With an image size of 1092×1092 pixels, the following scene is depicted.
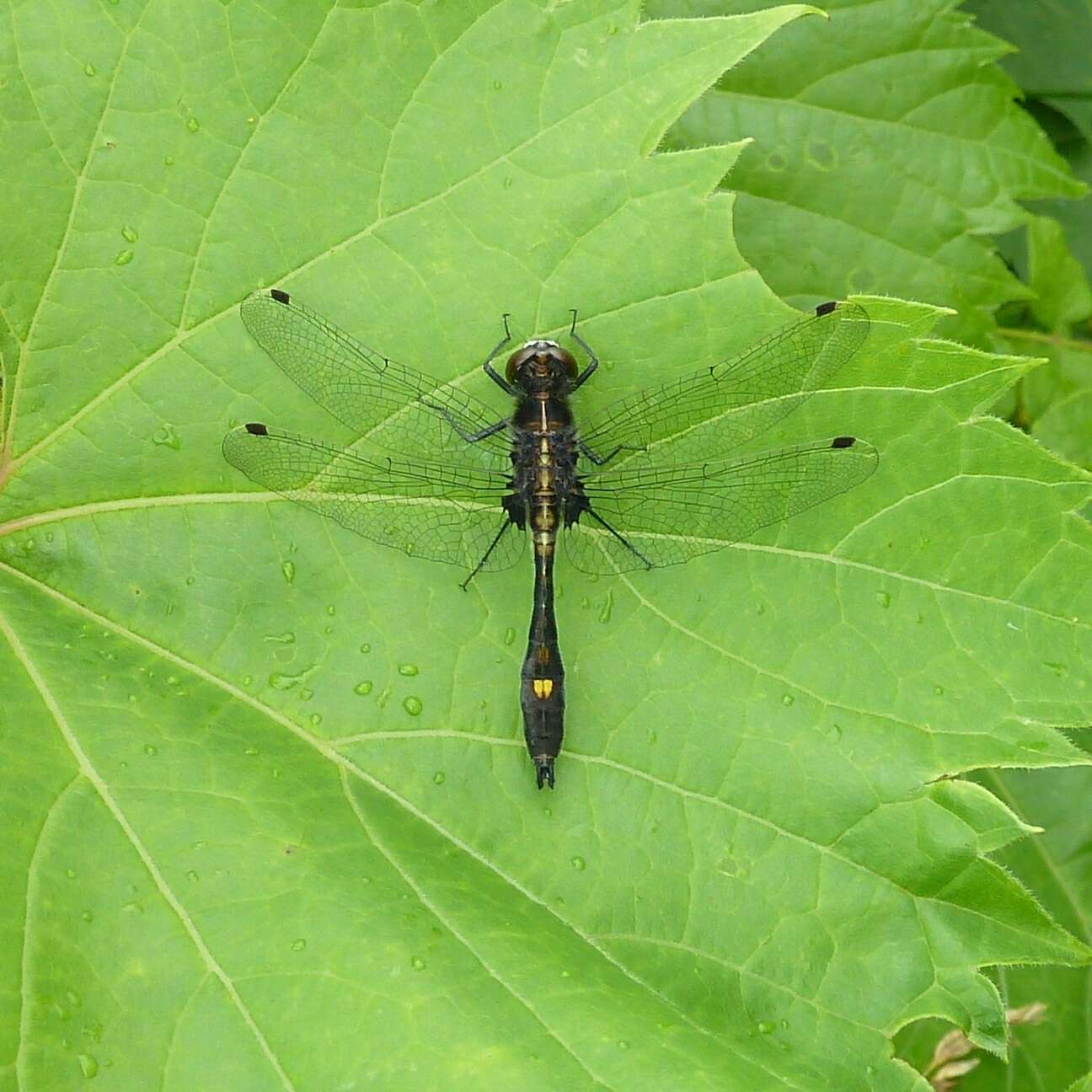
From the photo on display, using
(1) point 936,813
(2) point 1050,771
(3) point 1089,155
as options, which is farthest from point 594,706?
(3) point 1089,155

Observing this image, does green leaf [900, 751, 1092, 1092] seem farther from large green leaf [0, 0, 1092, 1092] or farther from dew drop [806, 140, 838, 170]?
dew drop [806, 140, 838, 170]

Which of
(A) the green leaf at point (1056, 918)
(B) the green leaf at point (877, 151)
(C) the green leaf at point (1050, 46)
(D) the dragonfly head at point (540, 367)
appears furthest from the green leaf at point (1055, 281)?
(D) the dragonfly head at point (540, 367)

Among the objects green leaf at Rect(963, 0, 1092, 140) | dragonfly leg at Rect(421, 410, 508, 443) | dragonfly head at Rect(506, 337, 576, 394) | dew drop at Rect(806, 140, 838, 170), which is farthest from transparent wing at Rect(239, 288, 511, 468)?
green leaf at Rect(963, 0, 1092, 140)

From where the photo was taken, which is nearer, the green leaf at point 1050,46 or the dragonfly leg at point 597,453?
the dragonfly leg at point 597,453

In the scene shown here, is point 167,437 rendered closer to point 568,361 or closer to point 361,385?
point 361,385

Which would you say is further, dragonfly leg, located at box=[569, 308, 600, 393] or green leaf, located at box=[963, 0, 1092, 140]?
green leaf, located at box=[963, 0, 1092, 140]

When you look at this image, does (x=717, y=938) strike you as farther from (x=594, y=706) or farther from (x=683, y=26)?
(x=683, y=26)

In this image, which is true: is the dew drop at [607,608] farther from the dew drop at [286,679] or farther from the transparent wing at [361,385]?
the dew drop at [286,679]
